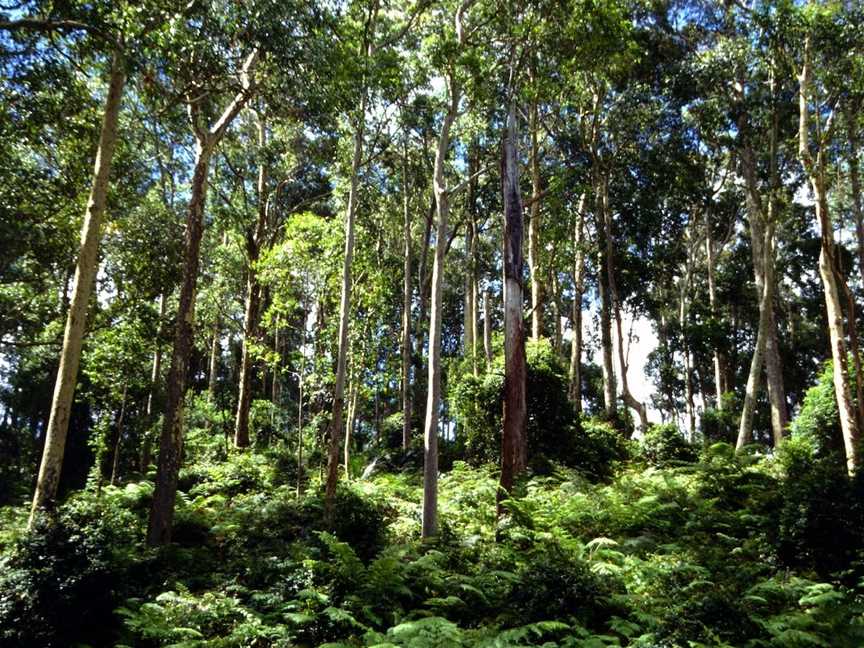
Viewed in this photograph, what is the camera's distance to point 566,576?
280 inches

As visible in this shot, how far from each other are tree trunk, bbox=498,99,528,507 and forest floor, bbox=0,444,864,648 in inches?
27.0

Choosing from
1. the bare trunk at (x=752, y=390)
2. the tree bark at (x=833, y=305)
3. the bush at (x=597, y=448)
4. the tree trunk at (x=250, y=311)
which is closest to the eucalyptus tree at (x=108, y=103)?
the tree trunk at (x=250, y=311)

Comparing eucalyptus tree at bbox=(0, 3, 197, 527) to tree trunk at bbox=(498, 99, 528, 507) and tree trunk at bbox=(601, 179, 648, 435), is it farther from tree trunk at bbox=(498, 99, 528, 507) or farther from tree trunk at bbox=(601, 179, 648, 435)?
tree trunk at bbox=(601, 179, 648, 435)

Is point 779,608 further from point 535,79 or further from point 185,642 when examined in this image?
point 535,79

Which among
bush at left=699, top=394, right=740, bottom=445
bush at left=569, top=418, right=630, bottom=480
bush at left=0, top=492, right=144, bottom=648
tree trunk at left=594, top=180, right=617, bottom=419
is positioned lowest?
bush at left=0, top=492, right=144, bottom=648

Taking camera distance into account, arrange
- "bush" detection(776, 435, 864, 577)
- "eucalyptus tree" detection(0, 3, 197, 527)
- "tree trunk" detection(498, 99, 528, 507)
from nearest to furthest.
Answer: "bush" detection(776, 435, 864, 577), "eucalyptus tree" detection(0, 3, 197, 527), "tree trunk" detection(498, 99, 528, 507)

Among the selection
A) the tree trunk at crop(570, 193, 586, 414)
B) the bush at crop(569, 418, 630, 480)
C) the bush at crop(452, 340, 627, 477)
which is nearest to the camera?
the bush at crop(569, 418, 630, 480)

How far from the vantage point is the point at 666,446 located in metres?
16.6

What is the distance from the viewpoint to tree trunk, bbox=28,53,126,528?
942 cm

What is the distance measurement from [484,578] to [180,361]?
714 centimetres

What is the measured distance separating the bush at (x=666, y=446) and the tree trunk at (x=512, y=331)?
6.87 meters

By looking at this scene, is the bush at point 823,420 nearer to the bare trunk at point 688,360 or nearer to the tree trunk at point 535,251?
the tree trunk at point 535,251

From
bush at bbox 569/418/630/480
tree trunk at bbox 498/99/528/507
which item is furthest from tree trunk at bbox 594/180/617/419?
tree trunk at bbox 498/99/528/507

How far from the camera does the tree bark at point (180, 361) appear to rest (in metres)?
11.0
